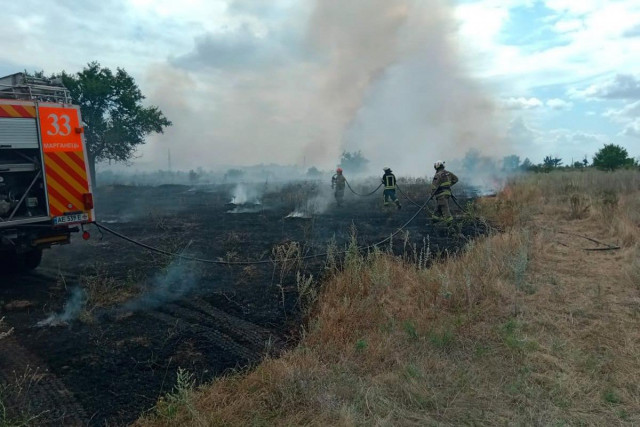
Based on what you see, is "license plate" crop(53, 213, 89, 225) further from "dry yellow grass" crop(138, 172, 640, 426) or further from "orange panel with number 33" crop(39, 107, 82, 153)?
"dry yellow grass" crop(138, 172, 640, 426)

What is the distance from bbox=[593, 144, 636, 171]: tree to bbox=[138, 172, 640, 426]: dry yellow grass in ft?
72.4

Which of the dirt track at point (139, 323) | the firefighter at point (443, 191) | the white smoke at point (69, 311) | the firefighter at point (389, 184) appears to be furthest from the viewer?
the firefighter at point (389, 184)

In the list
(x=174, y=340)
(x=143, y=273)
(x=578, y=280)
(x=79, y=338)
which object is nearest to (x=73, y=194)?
(x=143, y=273)

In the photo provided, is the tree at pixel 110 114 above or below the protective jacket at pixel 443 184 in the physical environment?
above

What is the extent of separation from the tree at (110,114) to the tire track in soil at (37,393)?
22117mm

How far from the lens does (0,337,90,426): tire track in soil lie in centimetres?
274

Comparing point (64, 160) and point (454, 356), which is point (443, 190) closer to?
point (454, 356)

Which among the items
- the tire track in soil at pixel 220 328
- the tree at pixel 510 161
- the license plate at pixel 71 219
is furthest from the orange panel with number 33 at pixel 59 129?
the tree at pixel 510 161

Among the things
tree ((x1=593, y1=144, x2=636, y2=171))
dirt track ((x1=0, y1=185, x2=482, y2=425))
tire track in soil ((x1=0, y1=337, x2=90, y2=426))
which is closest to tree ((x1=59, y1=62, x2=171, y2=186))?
dirt track ((x1=0, y1=185, x2=482, y2=425))

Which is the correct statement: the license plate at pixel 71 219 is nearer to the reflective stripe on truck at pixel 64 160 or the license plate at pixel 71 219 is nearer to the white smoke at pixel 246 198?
the reflective stripe on truck at pixel 64 160

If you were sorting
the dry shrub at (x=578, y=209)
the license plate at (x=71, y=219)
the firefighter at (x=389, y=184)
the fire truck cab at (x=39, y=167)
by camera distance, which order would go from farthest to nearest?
the firefighter at (x=389, y=184) → the dry shrub at (x=578, y=209) → the license plate at (x=71, y=219) → the fire truck cab at (x=39, y=167)

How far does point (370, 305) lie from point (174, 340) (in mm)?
2022

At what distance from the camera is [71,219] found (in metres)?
5.76

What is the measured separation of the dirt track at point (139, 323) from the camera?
305 centimetres
